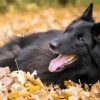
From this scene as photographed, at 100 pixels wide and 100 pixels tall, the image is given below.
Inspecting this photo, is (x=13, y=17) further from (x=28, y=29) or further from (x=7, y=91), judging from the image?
(x=7, y=91)

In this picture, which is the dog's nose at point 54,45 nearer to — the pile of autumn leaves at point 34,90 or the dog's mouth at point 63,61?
the dog's mouth at point 63,61

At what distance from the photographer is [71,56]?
6465 mm

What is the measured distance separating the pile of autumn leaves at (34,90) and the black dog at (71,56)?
0.46 ft

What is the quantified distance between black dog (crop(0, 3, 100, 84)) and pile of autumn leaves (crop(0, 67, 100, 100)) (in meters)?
→ 0.14

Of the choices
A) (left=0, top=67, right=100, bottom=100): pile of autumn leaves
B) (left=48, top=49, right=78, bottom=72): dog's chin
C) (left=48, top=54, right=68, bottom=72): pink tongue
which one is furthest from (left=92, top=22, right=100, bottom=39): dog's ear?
(left=0, top=67, right=100, bottom=100): pile of autumn leaves

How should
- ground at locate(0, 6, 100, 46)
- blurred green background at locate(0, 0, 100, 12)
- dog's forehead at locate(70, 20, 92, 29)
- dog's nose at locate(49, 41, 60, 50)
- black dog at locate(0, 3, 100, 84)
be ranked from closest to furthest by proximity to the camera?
dog's nose at locate(49, 41, 60, 50) < black dog at locate(0, 3, 100, 84) < dog's forehead at locate(70, 20, 92, 29) < ground at locate(0, 6, 100, 46) < blurred green background at locate(0, 0, 100, 12)

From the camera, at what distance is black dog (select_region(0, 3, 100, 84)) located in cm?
641

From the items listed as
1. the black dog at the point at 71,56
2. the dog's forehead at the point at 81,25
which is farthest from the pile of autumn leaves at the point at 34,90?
the dog's forehead at the point at 81,25

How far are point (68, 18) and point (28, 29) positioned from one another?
292 cm

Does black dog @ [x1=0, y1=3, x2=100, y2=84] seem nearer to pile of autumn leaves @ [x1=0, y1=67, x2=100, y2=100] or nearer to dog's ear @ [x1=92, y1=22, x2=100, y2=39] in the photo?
dog's ear @ [x1=92, y1=22, x2=100, y2=39]

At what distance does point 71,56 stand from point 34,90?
706 mm

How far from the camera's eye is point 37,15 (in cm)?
1430

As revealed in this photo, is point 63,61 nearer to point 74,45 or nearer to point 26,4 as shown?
point 74,45

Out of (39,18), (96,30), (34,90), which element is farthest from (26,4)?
(34,90)
